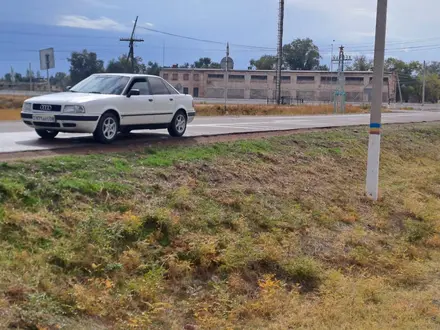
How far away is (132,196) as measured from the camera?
27.5 ft

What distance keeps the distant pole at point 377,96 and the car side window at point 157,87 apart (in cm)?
477

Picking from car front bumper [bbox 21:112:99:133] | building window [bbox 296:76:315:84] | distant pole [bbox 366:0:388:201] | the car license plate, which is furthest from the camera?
building window [bbox 296:76:315:84]

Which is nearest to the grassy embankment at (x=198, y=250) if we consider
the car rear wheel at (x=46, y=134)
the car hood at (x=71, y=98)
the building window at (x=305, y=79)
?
the car hood at (x=71, y=98)

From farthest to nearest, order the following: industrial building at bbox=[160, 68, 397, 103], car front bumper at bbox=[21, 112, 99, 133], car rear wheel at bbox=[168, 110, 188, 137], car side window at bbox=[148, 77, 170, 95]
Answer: industrial building at bbox=[160, 68, 397, 103] < car rear wheel at bbox=[168, 110, 188, 137] < car side window at bbox=[148, 77, 170, 95] < car front bumper at bbox=[21, 112, 99, 133]

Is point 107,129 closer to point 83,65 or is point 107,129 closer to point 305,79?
point 83,65

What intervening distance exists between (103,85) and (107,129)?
1229 millimetres

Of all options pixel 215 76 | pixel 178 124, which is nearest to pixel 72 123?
pixel 178 124

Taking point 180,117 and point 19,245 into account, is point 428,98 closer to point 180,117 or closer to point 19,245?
point 180,117

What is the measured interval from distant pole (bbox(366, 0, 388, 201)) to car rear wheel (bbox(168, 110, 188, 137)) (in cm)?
463

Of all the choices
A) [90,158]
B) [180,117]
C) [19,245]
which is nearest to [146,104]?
[180,117]

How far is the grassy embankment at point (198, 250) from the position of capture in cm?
604

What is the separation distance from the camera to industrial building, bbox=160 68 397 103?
104 metres

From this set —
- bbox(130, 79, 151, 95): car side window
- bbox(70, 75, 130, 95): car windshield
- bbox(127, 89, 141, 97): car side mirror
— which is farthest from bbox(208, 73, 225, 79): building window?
→ bbox(127, 89, 141, 97): car side mirror

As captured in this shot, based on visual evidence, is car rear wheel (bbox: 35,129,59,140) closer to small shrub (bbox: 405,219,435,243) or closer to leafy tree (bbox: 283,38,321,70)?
small shrub (bbox: 405,219,435,243)
